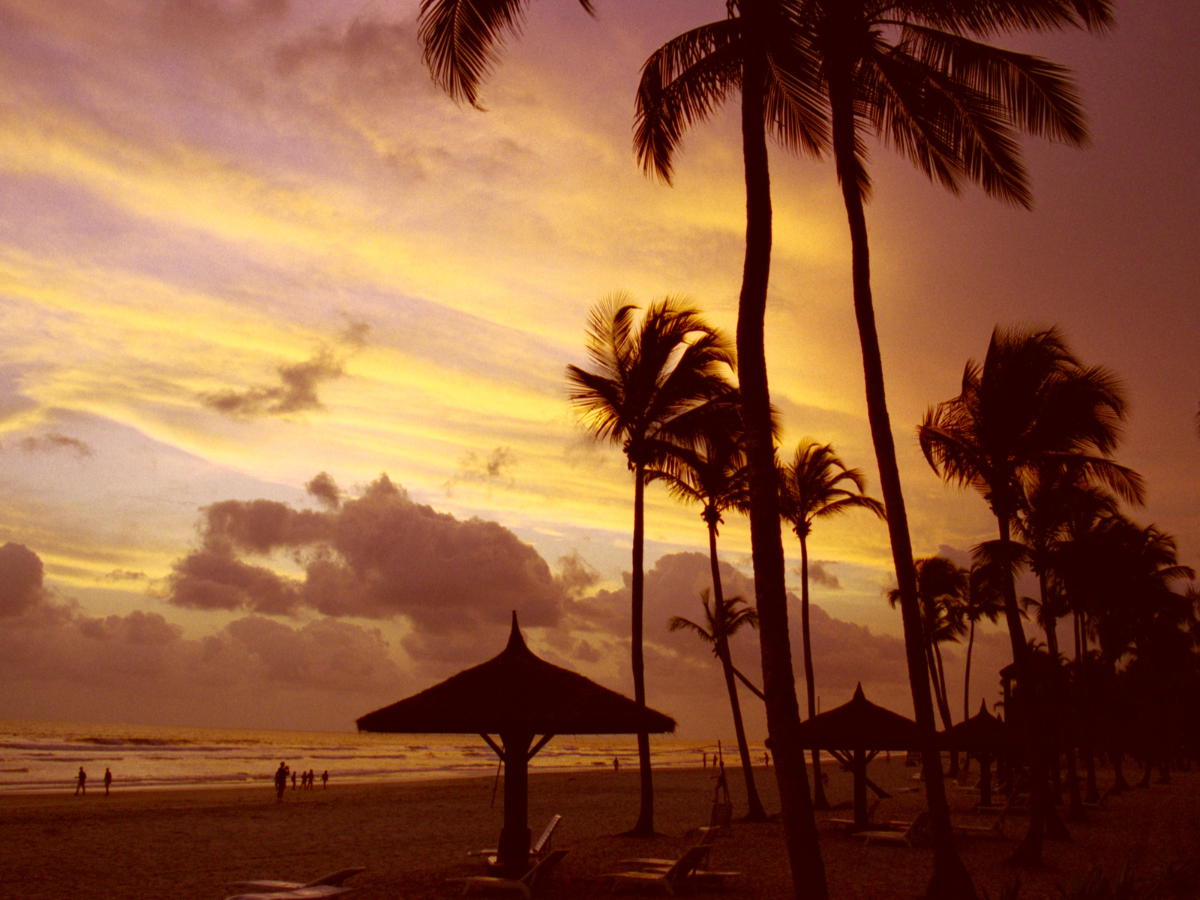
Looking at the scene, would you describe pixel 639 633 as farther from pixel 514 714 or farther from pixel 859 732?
pixel 514 714

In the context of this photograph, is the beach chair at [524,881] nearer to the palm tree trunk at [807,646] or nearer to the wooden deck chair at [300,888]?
the wooden deck chair at [300,888]

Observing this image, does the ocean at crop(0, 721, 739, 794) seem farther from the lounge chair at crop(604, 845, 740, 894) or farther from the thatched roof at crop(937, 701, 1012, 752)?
the lounge chair at crop(604, 845, 740, 894)

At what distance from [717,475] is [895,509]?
9549 millimetres

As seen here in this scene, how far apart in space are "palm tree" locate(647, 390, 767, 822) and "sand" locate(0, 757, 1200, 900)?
7.67ft

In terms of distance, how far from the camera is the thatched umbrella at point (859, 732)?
15828 mm

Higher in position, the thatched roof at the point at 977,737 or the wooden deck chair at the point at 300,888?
the thatched roof at the point at 977,737

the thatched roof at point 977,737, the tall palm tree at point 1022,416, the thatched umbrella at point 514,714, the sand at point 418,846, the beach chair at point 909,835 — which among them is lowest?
the sand at point 418,846

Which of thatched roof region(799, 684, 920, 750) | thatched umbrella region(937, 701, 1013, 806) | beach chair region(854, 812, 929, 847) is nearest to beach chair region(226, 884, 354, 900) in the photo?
thatched roof region(799, 684, 920, 750)

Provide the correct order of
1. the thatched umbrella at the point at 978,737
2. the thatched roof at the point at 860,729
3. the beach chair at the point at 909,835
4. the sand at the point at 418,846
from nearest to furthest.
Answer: the sand at the point at 418,846 → the beach chair at the point at 909,835 → the thatched roof at the point at 860,729 → the thatched umbrella at the point at 978,737

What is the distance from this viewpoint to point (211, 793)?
36031 mm

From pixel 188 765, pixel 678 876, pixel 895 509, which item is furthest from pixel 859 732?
pixel 188 765

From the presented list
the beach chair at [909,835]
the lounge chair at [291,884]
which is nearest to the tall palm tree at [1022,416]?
the beach chair at [909,835]

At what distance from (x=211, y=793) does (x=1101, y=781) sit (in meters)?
39.2

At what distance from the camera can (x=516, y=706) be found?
10.6m
